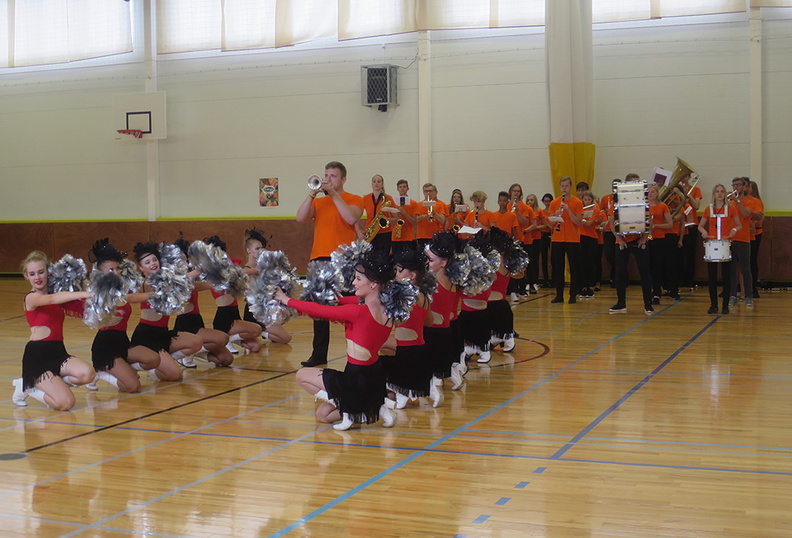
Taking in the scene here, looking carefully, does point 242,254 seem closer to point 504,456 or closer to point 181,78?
point 181,78

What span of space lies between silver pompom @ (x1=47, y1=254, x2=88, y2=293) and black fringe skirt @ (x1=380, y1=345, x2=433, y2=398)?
2.41 metres

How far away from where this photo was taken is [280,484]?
462 cm

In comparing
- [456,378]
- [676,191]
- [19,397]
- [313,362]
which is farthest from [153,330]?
[676,191]

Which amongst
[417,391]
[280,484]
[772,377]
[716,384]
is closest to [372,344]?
[417,391]

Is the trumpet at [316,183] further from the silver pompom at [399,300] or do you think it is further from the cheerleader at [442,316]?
the silver pompom at [399,300]

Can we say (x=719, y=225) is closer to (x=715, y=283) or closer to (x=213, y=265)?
(x=715, y=283)

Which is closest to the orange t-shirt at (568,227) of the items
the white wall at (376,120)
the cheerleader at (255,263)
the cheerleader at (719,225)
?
the cheerleader at (719,225)

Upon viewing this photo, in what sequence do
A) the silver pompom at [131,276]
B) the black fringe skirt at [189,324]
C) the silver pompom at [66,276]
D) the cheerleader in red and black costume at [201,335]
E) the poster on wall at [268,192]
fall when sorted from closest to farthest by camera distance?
the silver pompom at [66,276] < the silver pompom at [131,276] < the cheerleader in red and black costume at [201,335] < the black fringe skirt at [189,324] < the poster on wall at [268,192]

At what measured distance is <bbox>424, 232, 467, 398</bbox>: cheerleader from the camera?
22.4 ft

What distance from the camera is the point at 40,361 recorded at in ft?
21.8

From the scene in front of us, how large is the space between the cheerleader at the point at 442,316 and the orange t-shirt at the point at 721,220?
5.72 m

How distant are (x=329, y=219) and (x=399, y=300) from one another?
2604mm

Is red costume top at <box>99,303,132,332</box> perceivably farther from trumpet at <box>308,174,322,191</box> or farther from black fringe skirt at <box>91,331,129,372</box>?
trumpet at <box>308,174,322,191</box>

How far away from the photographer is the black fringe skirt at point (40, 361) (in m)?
6.64
